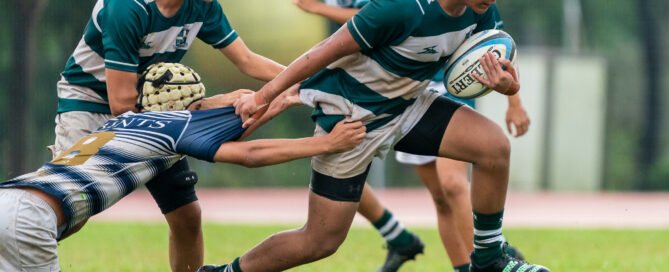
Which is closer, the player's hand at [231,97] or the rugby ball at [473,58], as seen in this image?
the rugby ball at [473,58]

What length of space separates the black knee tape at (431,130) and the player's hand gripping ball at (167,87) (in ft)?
3.41

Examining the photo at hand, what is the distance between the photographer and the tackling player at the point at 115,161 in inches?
130

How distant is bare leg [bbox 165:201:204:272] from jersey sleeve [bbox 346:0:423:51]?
1.42m

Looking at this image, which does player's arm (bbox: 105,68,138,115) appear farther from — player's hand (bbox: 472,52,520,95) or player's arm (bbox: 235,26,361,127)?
player's hand (bbox: 472,52,520,95)

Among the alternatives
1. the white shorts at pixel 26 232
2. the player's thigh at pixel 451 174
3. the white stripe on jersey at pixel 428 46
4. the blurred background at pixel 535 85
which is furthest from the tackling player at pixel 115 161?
the blurred background at pixel 535 85

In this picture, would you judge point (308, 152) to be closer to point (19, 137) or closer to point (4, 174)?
point (19, 137)

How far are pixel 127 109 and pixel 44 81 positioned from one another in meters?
11.3

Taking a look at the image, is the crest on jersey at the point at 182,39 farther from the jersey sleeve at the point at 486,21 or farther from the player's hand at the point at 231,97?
the jersey sleeve at the point at 486,21

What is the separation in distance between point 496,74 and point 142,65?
175cm

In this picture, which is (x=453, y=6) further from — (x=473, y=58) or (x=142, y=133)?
(x=142, y=133)

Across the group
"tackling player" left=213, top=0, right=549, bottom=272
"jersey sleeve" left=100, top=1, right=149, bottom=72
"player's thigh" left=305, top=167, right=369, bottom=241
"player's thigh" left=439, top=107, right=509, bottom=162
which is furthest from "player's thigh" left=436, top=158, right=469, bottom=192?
"jersey sleeve" left=100, top=1, right=149, bottom=72

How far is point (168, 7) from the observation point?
4168 millimetres

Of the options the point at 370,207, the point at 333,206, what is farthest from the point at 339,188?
the point at 370,207

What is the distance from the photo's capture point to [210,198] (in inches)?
623
